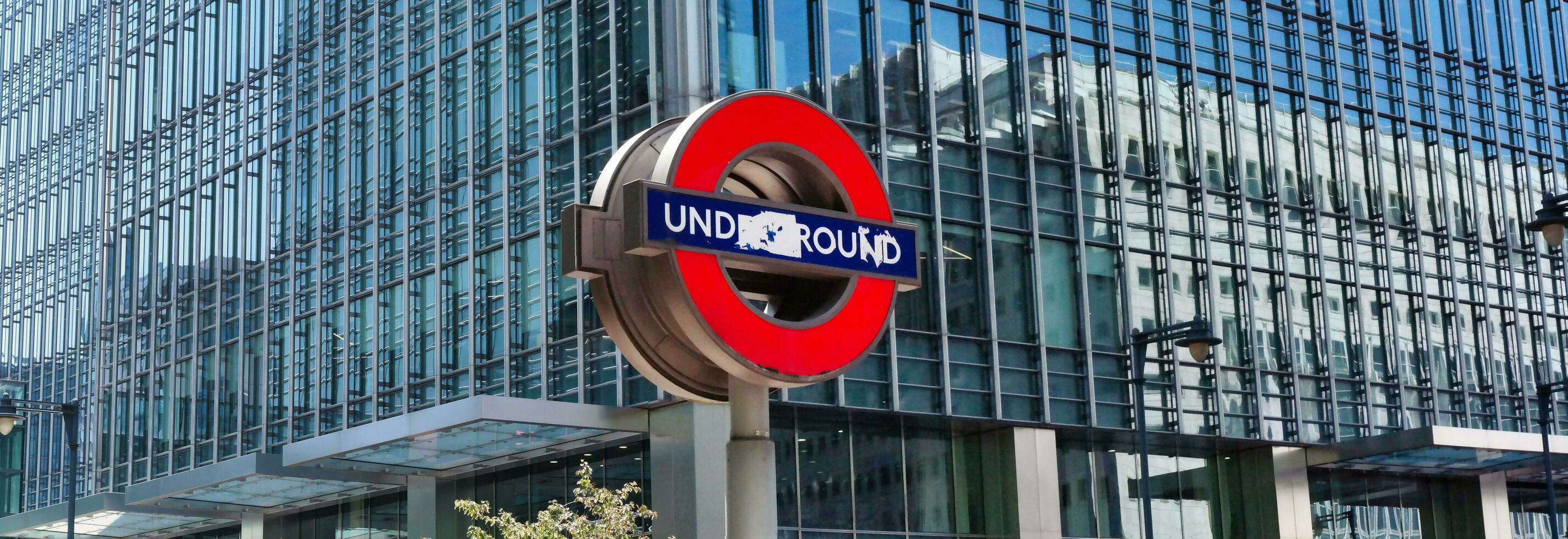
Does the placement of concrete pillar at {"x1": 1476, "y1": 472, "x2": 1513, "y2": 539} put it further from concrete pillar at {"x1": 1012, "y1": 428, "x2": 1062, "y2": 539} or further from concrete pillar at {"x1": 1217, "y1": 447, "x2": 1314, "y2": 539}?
concrete pillar at {"x1": 1012, "y1": 428, "x2": 1062, "y2": 539}

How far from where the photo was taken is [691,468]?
31797mm

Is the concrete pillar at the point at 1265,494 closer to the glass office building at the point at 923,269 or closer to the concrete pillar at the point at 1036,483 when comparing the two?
the glass office building at the point at 923,269

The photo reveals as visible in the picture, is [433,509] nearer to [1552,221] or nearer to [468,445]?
[468,445]

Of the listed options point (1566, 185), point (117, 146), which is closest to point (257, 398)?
point (117, 146)

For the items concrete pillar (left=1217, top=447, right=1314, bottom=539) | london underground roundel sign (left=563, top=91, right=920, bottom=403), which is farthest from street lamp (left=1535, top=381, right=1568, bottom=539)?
london underground roundel sign (left=563, top=91, right=920, bottom=403)

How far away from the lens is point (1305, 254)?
4088cm

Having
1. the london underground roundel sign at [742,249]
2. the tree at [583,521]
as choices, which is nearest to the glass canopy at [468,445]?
the tree at [583,521]

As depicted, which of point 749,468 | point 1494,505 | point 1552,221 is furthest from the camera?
point 1494,505

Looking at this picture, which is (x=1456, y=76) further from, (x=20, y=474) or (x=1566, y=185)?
(x=20, y=474)

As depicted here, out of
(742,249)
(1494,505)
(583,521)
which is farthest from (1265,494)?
(742,249)

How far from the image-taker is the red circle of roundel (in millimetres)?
11398

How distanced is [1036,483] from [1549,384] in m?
10.2

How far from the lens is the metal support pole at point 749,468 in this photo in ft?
37.9

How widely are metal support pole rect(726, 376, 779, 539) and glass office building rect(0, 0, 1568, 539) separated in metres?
19.5
